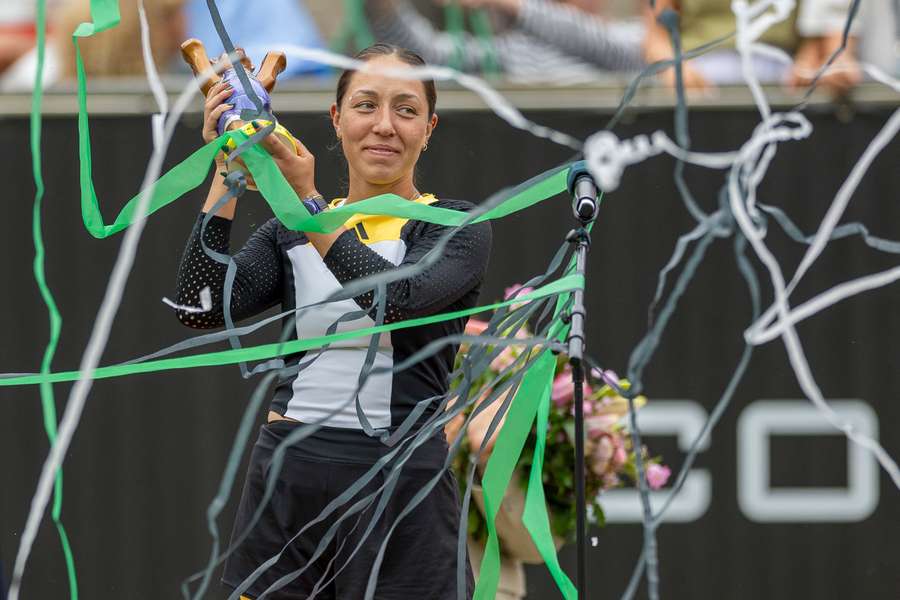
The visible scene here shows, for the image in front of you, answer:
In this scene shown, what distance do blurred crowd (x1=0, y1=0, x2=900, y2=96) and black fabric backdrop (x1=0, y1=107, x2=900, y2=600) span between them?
0.18 meters

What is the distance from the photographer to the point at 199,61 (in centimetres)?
230

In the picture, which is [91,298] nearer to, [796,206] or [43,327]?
[43,327]

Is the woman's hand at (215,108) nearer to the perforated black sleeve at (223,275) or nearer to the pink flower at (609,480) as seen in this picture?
the perforated black sleeve at (223,275)

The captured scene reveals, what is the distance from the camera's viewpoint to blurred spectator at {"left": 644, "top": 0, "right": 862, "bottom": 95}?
4.18 metres

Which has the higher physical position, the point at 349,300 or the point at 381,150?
the point at 381,150

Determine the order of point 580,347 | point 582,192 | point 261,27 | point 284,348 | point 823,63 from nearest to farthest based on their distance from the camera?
point 580,347 → point 582,192 → point 284,348 → point 823,63 → point 261,27

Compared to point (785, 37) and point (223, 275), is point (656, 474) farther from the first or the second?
point (223, 275)

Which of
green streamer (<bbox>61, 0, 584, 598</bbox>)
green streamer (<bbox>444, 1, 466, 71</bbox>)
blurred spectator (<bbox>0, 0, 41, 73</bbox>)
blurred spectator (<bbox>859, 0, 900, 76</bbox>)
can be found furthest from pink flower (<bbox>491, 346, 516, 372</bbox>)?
blurred spectator (<bbox>0, 0, 41, 73</bbox>)

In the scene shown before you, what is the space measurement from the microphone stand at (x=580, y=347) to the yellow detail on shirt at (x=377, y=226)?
36 centimetres

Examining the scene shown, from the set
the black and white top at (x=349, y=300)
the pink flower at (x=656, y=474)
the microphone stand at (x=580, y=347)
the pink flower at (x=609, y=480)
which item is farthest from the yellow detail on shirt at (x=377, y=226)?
the pink flower at (x=656, y=474)

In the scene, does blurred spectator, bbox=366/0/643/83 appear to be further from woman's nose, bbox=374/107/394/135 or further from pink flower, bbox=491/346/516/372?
woman's nose, bbox=374/107/394/135

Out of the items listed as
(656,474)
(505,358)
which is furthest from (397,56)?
(656,474)

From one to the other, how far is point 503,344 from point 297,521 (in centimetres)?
51

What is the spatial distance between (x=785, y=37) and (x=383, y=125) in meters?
2.35
